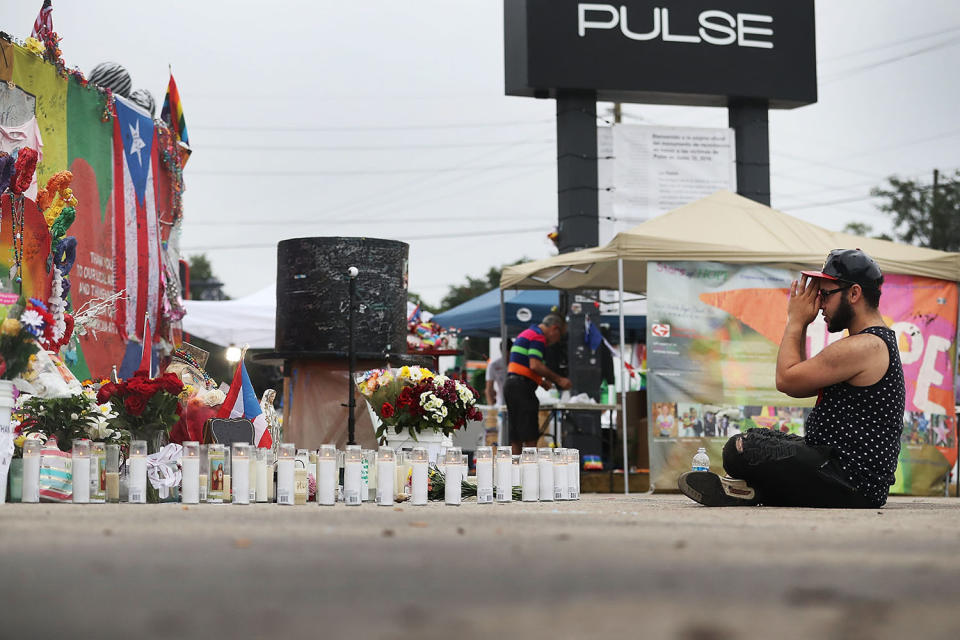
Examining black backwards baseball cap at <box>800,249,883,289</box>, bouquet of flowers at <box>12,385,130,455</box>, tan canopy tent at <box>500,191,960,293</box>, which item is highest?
tan canopy tent at <box>500,191,960,293</box>

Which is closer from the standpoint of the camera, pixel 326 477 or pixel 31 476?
pixel 31 476

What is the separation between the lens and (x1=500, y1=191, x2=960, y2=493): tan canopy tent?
10.5 m

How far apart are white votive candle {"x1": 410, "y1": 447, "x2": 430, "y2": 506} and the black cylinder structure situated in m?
Result: 2.46

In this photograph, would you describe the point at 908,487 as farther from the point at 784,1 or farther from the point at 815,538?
the point at 815,538

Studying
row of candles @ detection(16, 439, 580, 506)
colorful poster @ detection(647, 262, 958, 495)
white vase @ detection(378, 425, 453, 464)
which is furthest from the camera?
colorful poster @ detection(647, 262, 958, 495)

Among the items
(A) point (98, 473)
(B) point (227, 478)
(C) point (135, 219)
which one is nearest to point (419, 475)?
(B) point (227, 478)

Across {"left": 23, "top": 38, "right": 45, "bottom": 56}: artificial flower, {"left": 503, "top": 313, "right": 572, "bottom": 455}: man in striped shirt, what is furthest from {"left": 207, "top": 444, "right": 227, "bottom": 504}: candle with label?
{"left": 503, "top": 313, "right": 572, "bottom": 455}: man in striped shirt

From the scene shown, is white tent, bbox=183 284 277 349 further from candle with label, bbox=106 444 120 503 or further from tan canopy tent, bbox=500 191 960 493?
candle with label, bbox=106 444 120 503

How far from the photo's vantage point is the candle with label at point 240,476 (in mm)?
6199

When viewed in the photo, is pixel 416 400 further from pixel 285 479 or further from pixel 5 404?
pixel 5 404

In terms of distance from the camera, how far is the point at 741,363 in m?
10.6

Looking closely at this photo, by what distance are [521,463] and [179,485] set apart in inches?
76.6

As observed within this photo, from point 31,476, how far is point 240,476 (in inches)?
39.5

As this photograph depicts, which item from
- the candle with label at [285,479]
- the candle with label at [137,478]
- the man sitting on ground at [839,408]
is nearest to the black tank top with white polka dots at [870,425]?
the man sitting on ground at [839,408]
